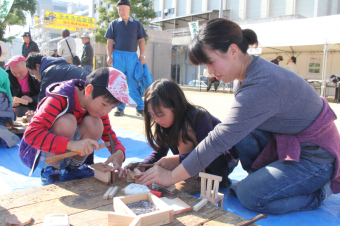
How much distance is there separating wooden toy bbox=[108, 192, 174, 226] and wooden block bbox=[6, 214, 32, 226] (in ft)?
1.28

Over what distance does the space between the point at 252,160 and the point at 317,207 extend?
0.52 m

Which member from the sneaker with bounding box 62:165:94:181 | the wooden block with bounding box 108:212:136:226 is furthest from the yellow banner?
the wooden block with bounding box 108:212:136:226

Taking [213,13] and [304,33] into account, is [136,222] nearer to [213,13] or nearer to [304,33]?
[304,33]

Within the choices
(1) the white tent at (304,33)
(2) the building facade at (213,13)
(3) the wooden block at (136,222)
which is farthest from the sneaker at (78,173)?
(2) the building facade at (213,13)

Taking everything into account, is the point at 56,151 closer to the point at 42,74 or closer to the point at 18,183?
the point at 18,183

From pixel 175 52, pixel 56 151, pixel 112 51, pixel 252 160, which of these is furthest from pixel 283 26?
pixel 175 52

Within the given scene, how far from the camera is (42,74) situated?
10.7ft

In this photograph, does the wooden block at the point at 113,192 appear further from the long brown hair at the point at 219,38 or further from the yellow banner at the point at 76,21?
the yellow banner at the point at 76,21

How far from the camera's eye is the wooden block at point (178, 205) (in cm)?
138

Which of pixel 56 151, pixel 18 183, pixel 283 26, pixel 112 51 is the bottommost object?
pixel 18 183

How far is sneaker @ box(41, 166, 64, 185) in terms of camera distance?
202 centimetres

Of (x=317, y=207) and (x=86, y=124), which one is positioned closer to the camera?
(x=317, y=207)

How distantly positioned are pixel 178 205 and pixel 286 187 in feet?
2.43

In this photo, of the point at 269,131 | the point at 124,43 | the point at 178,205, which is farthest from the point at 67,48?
the point at 178,205
